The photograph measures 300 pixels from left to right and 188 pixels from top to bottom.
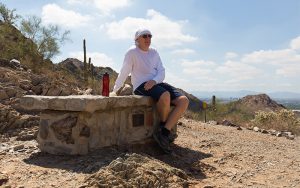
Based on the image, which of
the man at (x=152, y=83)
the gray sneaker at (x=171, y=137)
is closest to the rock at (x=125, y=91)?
the man at (x=152, y=83)

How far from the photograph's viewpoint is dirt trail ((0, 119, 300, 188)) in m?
3.94

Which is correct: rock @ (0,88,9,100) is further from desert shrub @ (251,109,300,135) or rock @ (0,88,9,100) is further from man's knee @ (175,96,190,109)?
desert shrub @ (251,109,300,135)

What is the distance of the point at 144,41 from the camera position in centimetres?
554

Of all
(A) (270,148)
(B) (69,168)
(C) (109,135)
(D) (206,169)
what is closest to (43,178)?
(B) (69,168)

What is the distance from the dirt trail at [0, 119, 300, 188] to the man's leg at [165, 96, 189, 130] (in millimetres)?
445

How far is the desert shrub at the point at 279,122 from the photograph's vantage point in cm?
1126

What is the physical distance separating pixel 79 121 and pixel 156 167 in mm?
1142

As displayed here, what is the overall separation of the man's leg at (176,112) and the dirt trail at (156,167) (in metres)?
0.45

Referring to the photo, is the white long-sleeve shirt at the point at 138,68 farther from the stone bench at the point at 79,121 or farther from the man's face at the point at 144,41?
the stone bench at the point at 79,121

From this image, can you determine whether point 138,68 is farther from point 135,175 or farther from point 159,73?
point 135,175

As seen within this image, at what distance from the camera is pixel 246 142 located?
7.26 meters

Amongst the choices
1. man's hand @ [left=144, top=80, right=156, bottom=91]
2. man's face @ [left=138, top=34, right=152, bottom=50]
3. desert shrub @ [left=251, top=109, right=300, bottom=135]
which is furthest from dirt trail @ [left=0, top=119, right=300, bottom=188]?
desert shrub @ [left=251, top=109, right=300, bottom=135]

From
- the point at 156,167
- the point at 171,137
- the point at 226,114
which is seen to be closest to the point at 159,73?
the point at 171,137

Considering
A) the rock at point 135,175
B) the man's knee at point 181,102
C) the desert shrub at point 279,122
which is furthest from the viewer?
the desert shrub at point 279,122
